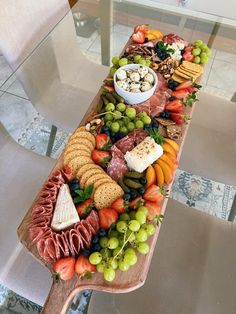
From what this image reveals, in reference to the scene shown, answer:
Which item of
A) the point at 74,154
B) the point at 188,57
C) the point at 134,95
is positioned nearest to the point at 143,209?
the point at 74,154

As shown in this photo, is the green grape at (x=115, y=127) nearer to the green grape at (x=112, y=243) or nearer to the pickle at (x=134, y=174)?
the pickle at (x=134, y=174)

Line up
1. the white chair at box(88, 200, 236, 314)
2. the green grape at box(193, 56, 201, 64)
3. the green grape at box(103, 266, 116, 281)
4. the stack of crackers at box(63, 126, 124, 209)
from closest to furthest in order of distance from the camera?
the green grape at box(103, 266, 116, 281), the stack of crackers at box(63, 126, 124, 209), the white chair at box(88, 200, 236, 314), the green grape at box(193, 56, 201, 64)

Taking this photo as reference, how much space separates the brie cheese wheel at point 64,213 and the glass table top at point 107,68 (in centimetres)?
54

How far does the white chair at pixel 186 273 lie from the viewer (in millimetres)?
770

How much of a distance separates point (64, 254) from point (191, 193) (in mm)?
946

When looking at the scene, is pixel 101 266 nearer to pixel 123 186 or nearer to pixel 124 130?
pixel 123 186

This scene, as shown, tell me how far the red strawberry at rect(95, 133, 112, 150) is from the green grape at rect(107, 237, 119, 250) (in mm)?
255

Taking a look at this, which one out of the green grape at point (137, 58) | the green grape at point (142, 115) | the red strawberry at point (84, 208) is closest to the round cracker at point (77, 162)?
the red strawberry at point (84, 208)

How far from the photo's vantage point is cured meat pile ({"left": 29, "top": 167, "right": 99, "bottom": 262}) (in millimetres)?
593

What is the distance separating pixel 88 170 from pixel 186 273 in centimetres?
42

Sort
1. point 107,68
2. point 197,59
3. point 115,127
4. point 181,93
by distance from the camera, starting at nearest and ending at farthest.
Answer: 1. point 115,127
2. point 181,93
3. point 197,59
4. point 107,68

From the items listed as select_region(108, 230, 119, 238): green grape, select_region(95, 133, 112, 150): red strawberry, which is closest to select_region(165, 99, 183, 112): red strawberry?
select_region(95, 133, 112, 150): red strawberry

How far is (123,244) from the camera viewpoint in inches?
23.1

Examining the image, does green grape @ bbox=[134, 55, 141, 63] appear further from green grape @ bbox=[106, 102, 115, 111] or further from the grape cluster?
the grape cluster
